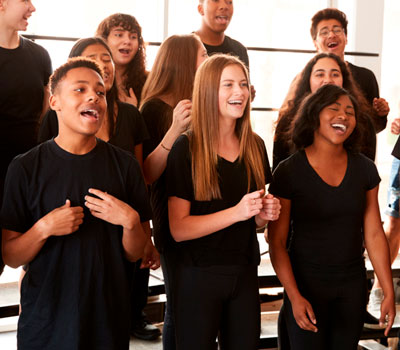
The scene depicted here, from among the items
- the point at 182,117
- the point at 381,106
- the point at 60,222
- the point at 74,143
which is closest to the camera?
the point at 60,222

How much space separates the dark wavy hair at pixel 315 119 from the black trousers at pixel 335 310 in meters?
0.50

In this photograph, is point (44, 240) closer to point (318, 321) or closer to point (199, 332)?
point (199, 332)

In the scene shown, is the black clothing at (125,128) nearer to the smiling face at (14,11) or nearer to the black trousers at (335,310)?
the smiling face at (14,11)

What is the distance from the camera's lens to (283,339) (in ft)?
8.05

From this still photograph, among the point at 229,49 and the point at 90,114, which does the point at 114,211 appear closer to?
the point at 90,114

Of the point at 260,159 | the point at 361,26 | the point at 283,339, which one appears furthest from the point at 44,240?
the point at 361,26

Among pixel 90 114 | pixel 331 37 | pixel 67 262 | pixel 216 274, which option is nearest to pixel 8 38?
pixel 90 114

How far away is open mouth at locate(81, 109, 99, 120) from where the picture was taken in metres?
1.82

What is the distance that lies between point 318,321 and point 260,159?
0.61 metres

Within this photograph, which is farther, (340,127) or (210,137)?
(340,127)

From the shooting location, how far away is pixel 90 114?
6.01ft

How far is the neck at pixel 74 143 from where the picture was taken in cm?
181

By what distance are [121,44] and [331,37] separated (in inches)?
46.5

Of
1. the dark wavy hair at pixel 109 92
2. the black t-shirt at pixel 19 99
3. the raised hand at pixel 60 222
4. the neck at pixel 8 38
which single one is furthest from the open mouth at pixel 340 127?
the neck at pixel 8 38
